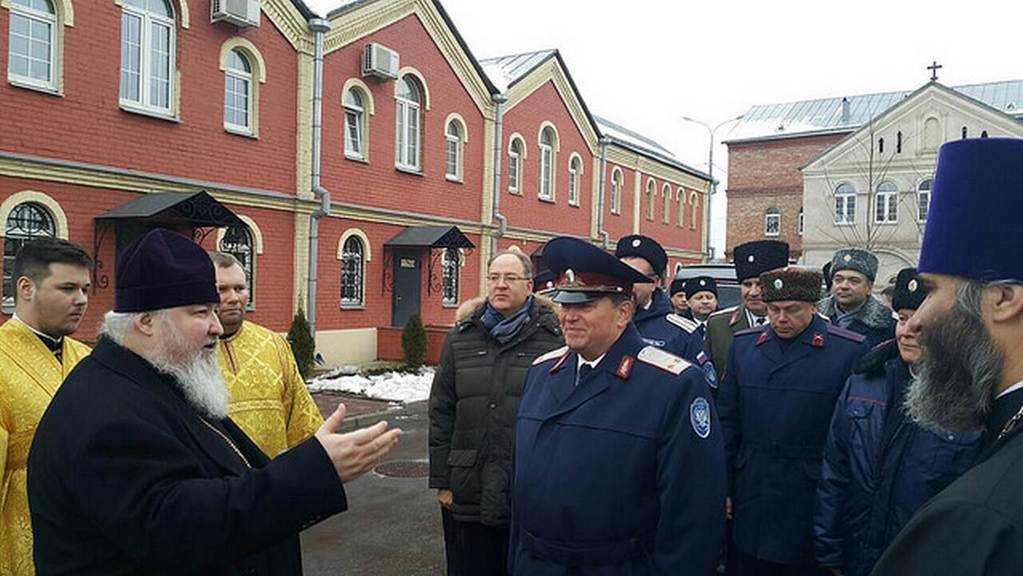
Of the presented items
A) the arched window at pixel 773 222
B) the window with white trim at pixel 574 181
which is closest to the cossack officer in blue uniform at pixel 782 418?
the window with white trim at pixel 574 181

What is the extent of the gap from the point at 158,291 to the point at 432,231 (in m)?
16.4

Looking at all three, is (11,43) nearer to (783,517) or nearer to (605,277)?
(605,277)

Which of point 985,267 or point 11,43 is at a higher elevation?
point 11,43

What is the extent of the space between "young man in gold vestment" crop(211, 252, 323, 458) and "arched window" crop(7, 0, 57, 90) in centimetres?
1001

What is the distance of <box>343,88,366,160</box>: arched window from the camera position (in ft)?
56.3

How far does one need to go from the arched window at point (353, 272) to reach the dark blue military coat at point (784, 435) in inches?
557

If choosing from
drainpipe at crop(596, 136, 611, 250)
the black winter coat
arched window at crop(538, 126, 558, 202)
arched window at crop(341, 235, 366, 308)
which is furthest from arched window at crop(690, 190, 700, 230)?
the black winter coat

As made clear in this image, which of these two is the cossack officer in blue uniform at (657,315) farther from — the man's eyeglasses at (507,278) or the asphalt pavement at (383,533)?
the asphalt pavement at (383,533)

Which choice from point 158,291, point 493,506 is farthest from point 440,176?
point 158,291

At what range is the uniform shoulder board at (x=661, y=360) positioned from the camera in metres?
2.98

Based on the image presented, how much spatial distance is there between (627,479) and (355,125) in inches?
625

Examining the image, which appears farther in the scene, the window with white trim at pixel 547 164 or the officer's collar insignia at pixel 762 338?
the window with white trim at pixel 547 164

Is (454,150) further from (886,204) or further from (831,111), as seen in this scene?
(831,111)

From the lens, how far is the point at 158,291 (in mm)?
2297
